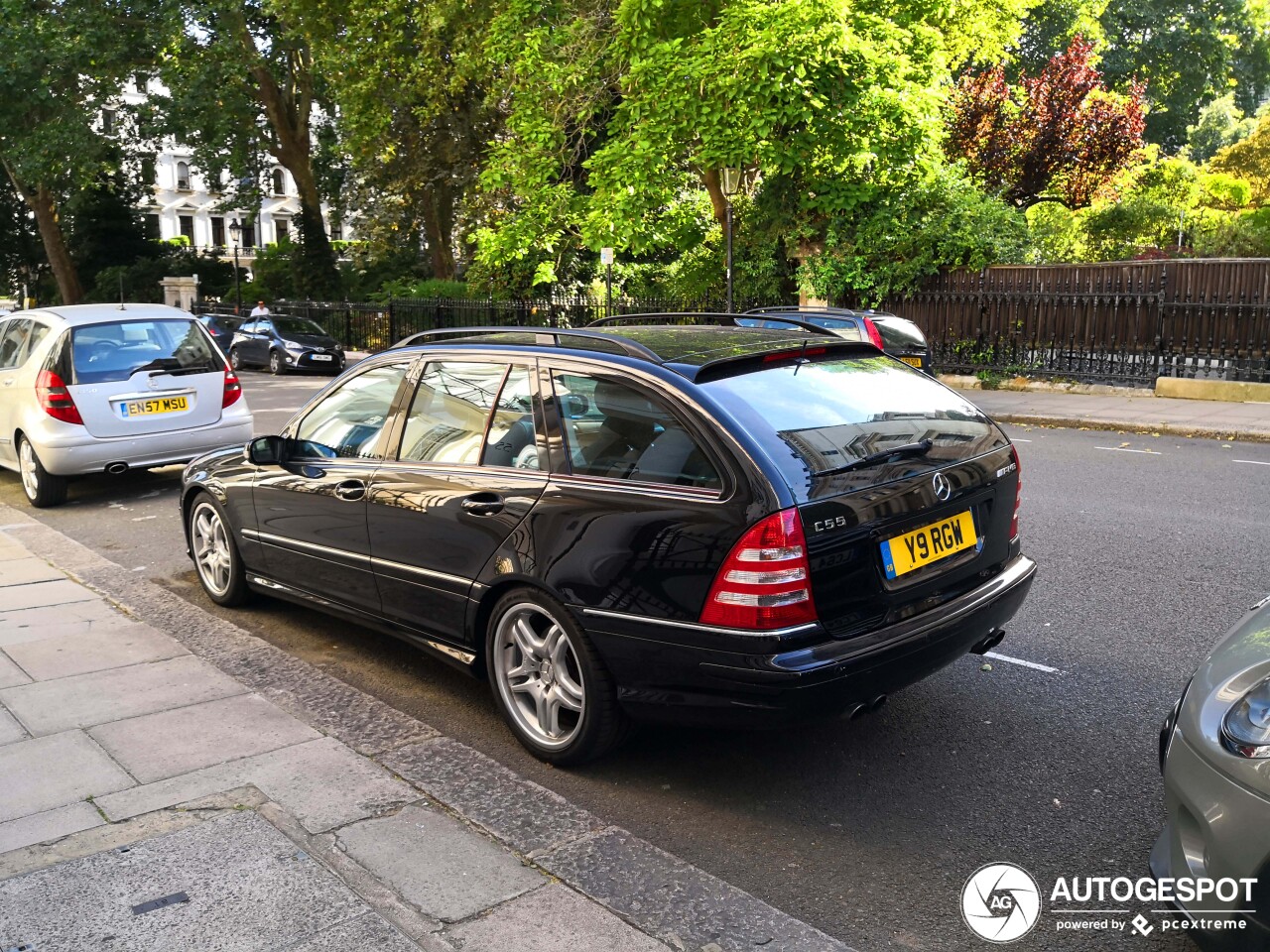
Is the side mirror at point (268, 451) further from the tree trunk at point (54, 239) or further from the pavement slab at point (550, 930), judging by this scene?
the tree trunk at point (54, 239)

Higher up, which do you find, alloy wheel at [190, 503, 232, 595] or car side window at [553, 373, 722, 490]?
car side window at [553, 373, 722, 490]

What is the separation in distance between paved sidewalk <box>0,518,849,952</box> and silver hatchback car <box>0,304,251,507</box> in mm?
5093

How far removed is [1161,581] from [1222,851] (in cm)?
431

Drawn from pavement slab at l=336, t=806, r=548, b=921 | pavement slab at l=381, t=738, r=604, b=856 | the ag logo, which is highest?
pavement slab at l=336, t=806, r=548, b=921

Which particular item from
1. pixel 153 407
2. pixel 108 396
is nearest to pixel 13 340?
pixel 108 396

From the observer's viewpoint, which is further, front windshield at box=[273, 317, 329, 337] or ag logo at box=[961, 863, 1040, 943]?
front windshield at box=[273, 317, 329, 337]

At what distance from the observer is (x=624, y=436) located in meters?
4.04

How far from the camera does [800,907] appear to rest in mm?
3191

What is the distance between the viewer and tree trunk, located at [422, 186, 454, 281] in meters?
35.5

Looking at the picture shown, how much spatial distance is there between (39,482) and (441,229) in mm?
28331

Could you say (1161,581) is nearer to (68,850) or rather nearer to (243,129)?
(68,850)

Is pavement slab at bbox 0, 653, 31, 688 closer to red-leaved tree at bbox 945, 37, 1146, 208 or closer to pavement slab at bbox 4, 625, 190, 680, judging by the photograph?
pavement slab at bbox 4, 625, 190, 680

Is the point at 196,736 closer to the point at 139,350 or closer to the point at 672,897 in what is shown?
the point at 672,897

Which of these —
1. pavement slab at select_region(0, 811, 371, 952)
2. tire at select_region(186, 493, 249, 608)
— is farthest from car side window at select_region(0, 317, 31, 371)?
pavement slab at select_region(0, 811, 371, 952)
